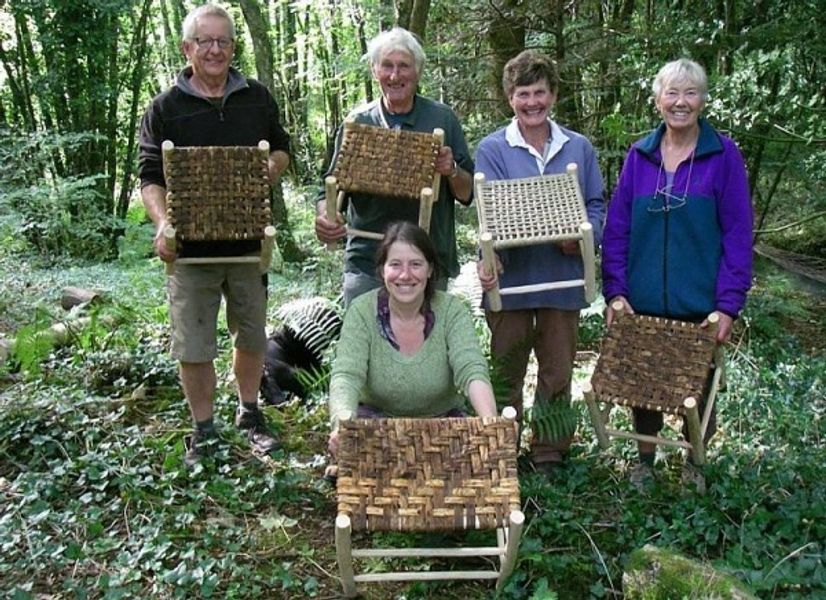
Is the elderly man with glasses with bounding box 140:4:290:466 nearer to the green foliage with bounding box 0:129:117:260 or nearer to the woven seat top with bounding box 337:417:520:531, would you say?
the woven seat top with bounding box 337:417:520:531

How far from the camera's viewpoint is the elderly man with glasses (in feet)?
10.8

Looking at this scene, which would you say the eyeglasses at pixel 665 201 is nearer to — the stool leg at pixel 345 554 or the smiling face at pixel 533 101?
the smiling face at pixel 533 101

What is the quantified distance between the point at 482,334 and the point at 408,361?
8.87ft

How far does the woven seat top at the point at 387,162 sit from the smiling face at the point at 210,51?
63 cm

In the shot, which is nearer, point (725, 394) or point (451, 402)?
point (451, 402)

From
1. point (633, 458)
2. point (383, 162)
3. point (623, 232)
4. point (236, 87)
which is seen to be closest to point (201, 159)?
point (236, 87)

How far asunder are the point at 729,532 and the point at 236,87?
9.04ft

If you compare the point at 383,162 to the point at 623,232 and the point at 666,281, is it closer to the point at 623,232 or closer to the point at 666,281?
the point at 623,232

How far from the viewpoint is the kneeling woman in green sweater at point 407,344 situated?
284 cm

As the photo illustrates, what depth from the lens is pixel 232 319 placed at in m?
3.67

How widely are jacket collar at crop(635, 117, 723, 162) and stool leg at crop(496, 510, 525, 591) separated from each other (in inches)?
64.2

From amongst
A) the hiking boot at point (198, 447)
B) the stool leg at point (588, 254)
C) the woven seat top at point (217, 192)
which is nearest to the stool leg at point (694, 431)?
the stool leg at point (588, 254)

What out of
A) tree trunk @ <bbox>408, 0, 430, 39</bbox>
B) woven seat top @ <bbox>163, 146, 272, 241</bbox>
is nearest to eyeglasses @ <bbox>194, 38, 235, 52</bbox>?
woven seat top @ <bbox>163, 146, 272, 241</bbox>

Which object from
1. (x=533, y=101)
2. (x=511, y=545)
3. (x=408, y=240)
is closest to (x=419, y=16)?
(x=533, y=101)
